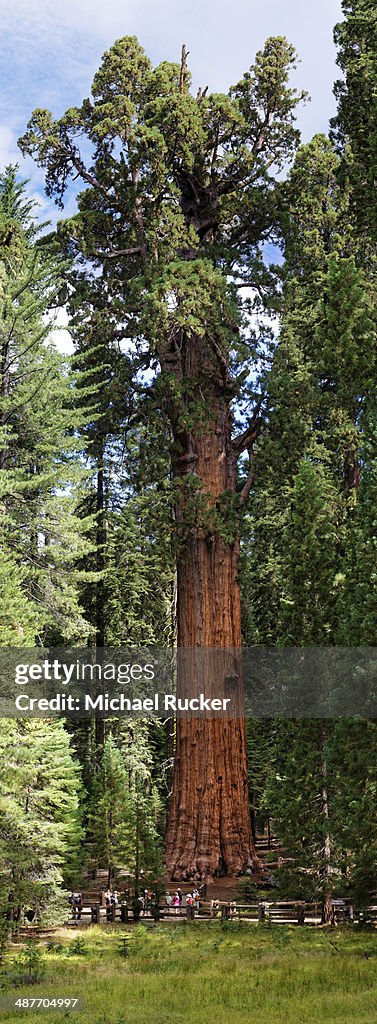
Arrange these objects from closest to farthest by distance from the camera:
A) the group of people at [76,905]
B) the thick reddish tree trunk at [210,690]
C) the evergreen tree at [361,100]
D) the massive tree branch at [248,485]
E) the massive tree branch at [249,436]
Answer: the evergreen tree at [361,100]
the group of people at [76,905]
the thick reddish tree trunk at [210,690]
the massive tree branch at [248,485]
the massive tree branch at [249,436]

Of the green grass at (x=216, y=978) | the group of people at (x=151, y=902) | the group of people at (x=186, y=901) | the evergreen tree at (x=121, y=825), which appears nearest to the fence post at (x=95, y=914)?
the group of people at (x=151, y=902)

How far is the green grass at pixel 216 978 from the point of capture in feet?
41.1

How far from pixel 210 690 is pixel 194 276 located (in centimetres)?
958

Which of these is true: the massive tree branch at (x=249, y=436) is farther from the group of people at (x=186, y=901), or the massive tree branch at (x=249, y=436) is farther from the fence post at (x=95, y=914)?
the fence post at (x=95, y=914)

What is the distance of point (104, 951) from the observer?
17953mm

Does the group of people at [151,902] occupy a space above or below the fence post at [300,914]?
above

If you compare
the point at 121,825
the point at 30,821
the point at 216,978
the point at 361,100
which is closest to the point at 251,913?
the point at 121,825

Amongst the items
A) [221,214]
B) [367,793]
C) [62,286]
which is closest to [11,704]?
[367,793]

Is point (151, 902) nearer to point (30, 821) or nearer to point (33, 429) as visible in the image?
point (30, 821)

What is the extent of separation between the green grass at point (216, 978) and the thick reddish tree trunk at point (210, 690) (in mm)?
3498

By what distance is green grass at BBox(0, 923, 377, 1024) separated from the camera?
41.1 feet

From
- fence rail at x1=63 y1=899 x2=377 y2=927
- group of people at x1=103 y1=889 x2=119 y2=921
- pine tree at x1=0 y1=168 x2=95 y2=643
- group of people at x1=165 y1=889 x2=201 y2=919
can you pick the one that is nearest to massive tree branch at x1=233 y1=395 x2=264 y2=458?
pine tree at x1=0 y1=168 x2=95 y2=643

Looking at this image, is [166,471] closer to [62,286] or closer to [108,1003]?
[62,286]

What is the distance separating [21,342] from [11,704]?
8795mm
